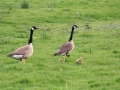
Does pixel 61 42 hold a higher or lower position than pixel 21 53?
lower

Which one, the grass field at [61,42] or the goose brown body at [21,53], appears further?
the goose brown body at [21,53]

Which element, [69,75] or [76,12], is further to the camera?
[76,12]

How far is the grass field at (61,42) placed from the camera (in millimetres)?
14008

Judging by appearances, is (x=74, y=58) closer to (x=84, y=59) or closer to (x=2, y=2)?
(x=84, y=59)

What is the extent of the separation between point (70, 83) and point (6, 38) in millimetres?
11132

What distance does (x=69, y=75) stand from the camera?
15.1 m

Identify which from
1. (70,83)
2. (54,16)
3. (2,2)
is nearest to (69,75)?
(70,83)

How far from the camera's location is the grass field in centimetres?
1401

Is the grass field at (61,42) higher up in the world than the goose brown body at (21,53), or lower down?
lower down

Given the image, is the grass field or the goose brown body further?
the goose brown body

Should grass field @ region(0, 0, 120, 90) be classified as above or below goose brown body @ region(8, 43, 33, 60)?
below

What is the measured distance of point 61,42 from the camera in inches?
928

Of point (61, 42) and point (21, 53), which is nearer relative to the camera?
point (21, 53)

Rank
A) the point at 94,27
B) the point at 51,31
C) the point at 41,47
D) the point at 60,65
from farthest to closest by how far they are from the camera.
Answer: the point at 94,27
the point at 51,31
the point at 41,47
the point at 60,65
